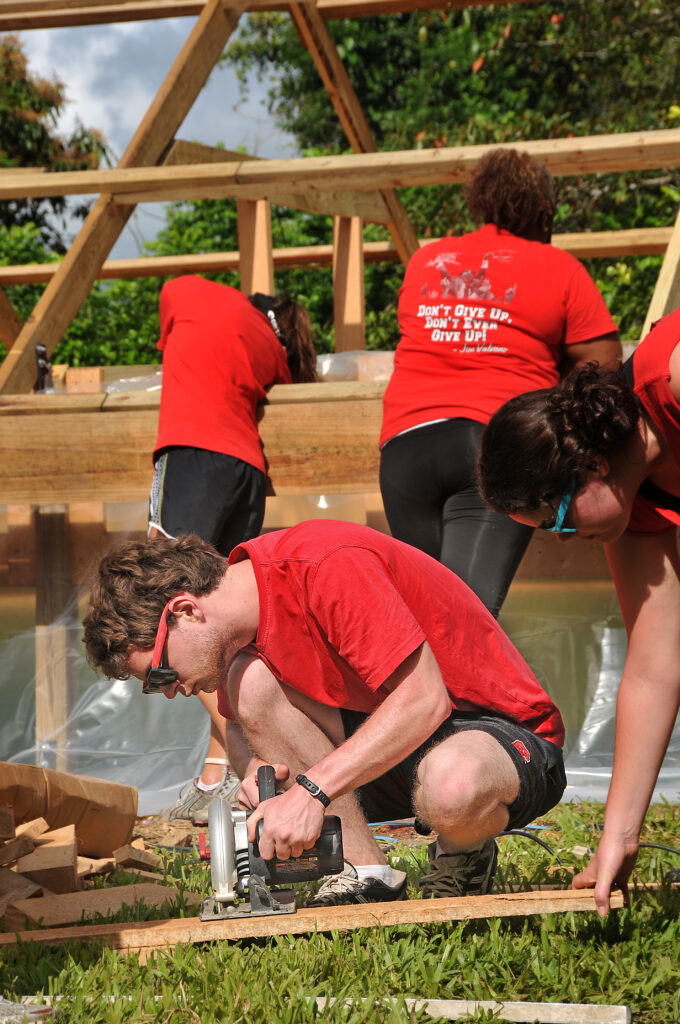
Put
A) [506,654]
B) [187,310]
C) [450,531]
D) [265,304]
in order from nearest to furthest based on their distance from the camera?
[506,654]
[450,531]
[187,310]
[265,304]

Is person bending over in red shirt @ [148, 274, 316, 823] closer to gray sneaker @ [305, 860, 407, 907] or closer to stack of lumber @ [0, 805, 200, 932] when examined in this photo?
stack of lumber @ [0, 805, 200, 932]

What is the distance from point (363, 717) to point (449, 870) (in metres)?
0.40

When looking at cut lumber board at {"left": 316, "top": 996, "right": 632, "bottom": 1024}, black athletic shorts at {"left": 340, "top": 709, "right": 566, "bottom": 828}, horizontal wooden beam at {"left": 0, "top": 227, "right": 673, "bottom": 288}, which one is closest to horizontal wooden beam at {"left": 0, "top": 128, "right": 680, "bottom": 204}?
black athletic shorts at {"left": 340, "top": 709, "right": 566, "bottom": 828}

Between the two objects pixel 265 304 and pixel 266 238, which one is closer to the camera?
pixel 265 304

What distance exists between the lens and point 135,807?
3188 mm

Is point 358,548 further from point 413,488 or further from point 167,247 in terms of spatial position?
point 167,247

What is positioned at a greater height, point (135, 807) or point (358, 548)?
point (358, 548)

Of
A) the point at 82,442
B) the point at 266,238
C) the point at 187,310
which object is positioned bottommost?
the point at 82,442

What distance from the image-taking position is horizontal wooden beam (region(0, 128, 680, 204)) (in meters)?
3.59

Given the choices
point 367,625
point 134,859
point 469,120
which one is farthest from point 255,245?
point 469,120

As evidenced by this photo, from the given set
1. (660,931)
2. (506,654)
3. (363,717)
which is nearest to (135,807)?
(363,717)

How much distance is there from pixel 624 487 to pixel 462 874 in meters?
1.04

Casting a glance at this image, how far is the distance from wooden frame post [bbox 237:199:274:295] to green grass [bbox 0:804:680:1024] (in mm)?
3083

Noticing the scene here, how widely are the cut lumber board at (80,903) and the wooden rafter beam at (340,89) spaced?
385 cm
